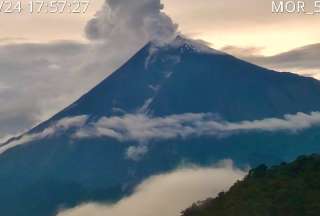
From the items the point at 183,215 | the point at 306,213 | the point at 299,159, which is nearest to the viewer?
the point at 306,213

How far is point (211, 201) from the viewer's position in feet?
346

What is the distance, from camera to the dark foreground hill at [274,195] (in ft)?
305

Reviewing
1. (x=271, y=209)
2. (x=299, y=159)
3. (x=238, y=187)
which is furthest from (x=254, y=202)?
(x=299, y=159)

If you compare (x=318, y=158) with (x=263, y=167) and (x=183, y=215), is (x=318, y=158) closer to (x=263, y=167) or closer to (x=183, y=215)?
(x=263, y=167)

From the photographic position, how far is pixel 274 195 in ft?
318

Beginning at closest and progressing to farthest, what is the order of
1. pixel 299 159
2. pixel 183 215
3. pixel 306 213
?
1. pixel 306 213
2. pixel 183 215
3. pixel 299 159

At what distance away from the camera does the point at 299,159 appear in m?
112

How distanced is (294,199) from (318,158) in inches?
727

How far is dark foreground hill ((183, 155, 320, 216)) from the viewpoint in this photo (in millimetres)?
92875

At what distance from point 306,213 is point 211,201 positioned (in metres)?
18.1

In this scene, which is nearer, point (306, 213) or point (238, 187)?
point (306, 213)

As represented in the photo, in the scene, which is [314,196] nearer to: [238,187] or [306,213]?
[306,213]

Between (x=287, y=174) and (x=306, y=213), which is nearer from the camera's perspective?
(x=306, y=213)

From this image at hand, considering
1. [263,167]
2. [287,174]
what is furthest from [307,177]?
[263,167]
